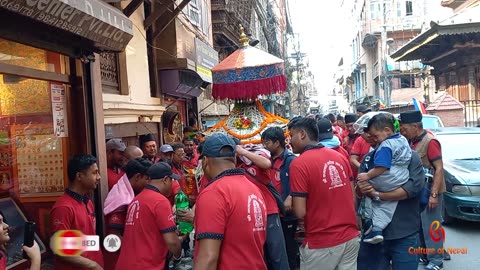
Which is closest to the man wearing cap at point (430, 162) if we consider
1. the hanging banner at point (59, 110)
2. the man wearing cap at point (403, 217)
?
the man wearing cap at point (403, 217)

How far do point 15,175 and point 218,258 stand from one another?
2.67 metres

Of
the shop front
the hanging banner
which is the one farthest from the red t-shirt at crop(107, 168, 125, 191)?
the hanging banner

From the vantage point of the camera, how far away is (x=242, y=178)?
9.25 feet

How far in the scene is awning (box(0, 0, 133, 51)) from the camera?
3.07 metres

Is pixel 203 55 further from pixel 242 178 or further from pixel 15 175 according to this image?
pixel 242 178

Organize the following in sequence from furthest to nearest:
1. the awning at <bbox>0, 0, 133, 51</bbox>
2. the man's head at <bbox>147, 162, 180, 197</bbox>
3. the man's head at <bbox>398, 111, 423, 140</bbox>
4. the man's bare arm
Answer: the man's head at <bbox>398, 111, 423, 140</bbox> < the man's head at <bbox>147, 162, 180, 197</bbox> < the awning at <bbox>0, 0, 133, 51</bbox> < the man's bare arm

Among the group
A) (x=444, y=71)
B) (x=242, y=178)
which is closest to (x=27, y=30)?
(x=242, y=178)

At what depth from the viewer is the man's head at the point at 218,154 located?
2.79 meters

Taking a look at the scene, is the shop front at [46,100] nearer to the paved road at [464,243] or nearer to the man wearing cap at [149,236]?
the man wearing cap at [149,236]

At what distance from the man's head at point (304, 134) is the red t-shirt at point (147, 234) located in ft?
4.35

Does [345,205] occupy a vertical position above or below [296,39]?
below

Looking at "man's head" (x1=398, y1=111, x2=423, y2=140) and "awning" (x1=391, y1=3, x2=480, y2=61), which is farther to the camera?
"awning" (x1=391, y1=3, x2=480, y2=61)

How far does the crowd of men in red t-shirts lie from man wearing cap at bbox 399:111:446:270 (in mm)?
1894

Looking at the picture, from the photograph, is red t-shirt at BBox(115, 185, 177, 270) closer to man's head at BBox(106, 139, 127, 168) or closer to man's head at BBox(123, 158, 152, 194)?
man's head at BBox(123, 158, 152, 194)
